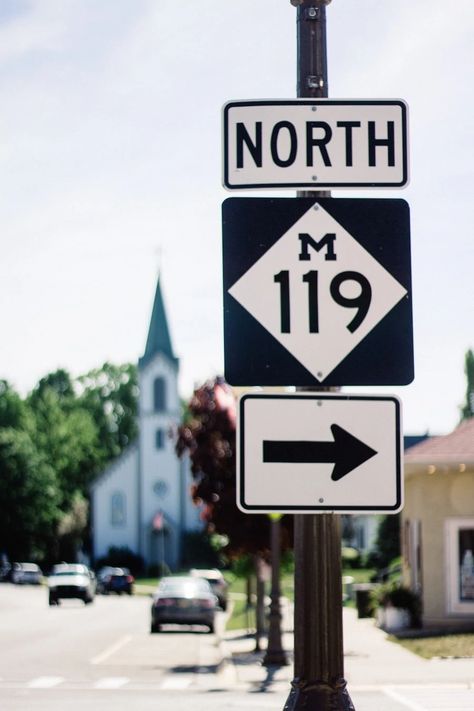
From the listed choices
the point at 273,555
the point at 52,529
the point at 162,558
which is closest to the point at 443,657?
the point at 273,555

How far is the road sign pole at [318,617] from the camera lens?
15.0 ft

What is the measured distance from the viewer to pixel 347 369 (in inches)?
176

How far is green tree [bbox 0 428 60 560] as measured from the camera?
92500 mm

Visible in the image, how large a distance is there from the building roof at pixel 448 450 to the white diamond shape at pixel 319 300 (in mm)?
23082

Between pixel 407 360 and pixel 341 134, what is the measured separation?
85cm

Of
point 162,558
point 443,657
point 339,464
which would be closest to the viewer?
point 339,464

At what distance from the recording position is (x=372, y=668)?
1941cm

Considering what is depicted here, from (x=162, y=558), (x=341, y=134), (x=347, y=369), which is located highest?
(x=341, y=134)

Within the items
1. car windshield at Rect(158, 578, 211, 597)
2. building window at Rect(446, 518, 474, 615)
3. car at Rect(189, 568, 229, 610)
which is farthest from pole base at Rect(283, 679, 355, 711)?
car at Rect(189, 568, 229, 610)

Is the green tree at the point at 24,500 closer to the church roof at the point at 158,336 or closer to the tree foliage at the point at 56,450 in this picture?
the tree foliage at the point at 56,450

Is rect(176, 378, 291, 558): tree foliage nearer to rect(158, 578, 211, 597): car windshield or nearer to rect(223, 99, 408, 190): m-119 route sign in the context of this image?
rect(158, 578, 211, 597): car windshield

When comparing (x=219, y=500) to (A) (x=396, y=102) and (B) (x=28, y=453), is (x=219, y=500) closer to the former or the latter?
(A) (x=396, y=102)

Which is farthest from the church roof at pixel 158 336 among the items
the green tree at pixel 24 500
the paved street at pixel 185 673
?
the paved street at pixel 185 673

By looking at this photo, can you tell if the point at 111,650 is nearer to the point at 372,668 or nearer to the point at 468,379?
the point at 372,668
